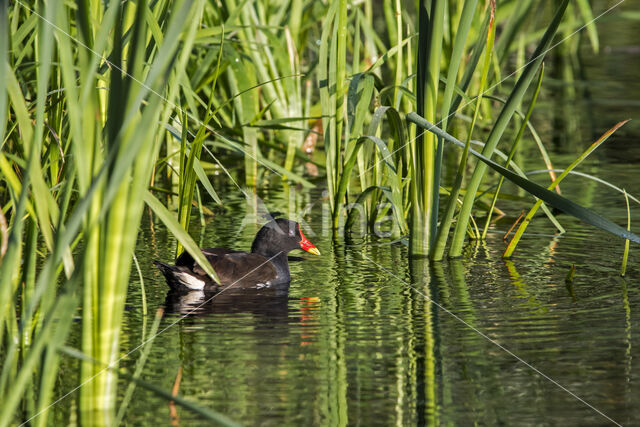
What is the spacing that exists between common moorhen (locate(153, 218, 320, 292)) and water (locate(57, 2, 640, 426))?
11 cm

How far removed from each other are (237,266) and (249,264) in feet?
0.32

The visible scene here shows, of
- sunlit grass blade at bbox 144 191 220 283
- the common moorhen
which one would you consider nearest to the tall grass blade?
the common moorhen

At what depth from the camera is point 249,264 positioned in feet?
15.9

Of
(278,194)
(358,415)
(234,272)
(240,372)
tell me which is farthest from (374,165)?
(358,415)

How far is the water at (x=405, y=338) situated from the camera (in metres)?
2.93

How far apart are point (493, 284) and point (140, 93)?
272cm

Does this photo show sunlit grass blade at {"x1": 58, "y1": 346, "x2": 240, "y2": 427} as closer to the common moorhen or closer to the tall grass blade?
the common moorhen

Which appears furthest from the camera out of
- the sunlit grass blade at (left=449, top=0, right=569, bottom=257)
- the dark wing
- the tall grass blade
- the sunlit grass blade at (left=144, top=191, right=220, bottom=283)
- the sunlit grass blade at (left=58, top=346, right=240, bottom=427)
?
the dark wing

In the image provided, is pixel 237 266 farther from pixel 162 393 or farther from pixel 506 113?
pixel 162 393

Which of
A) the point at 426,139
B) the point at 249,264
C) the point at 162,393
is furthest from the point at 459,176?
the point at 162,393

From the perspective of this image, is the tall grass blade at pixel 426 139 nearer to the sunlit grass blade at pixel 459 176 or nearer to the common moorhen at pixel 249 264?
the sunlit grass blade at pixel 459 176

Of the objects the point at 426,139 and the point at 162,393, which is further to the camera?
the point at 426,139

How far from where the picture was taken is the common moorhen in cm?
448

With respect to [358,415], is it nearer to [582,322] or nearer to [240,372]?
[240,372]
